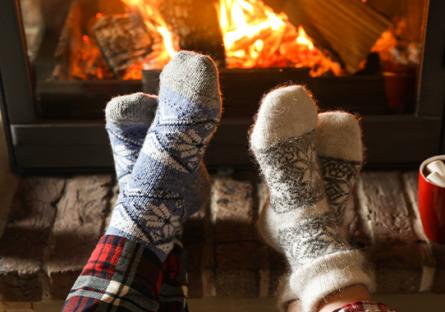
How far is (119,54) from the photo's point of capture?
1399 millimetres

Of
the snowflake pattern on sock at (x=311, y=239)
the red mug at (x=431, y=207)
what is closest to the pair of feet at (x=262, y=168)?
the snowflake pattern on sock at (x=311, y=239)

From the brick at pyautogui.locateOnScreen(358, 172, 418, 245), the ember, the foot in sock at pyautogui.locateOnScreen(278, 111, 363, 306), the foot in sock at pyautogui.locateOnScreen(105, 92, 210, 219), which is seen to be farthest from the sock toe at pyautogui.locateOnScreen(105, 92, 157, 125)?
the brick at pyautogui.locateOnScreen(358, 172, 418, 245)

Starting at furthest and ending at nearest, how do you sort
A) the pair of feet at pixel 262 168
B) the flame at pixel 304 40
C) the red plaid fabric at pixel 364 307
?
the flame at pixel 304 40 < the pair of feet at pixel 262 168 < the red plaid fabric at pixel 364 307

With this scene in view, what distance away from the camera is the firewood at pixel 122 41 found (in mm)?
1396

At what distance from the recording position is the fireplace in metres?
1.30

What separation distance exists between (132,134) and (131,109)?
2.1 inches

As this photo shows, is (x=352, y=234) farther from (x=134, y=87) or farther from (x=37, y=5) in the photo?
(x=37, y=5)

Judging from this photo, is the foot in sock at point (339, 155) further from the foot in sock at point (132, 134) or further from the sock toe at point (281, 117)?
the foot in sock at point (132, 134)

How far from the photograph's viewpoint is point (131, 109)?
121 centimetres

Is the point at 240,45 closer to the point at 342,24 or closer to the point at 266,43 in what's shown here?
the point at 266,43

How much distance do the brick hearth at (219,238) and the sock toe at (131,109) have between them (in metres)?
0.20

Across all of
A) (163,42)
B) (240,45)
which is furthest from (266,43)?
(163,42)

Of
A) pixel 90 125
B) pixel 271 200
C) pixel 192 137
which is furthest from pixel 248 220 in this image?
pixel 90 125

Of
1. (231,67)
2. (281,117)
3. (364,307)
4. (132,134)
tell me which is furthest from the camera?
(231,67)
